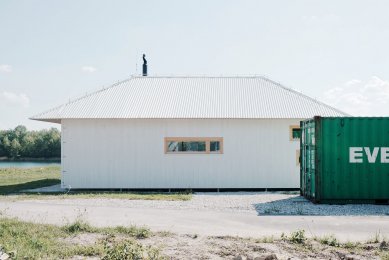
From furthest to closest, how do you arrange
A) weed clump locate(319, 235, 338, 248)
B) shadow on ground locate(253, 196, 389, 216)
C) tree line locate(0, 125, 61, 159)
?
1. tree line locate(0, 125, 61, 159)
2. shadow on ground locate(253, 196, 389, 216)
3. weed clump locate(319, 235, 338, 248)

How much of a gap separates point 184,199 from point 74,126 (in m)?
6.68

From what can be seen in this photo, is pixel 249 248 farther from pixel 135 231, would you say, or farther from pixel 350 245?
pixel 135 231

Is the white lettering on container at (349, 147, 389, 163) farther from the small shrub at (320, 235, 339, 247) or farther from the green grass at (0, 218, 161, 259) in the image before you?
the green grass at (0, 218, 161, 259)

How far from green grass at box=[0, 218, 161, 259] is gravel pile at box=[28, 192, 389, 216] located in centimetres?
463

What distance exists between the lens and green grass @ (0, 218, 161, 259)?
316 inches

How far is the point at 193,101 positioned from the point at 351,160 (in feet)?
27.6

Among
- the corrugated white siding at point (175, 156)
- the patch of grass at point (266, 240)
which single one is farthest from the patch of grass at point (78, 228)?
the corrugated white siding at point (175, 156)

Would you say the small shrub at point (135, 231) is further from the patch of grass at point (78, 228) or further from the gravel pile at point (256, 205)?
the gravel pile at point (256, 205)

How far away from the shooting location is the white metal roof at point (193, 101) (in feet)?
68.5

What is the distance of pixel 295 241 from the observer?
9320 mm

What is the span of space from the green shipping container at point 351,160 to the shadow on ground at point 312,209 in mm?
483

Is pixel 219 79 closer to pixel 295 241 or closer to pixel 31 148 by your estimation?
pixel 295 241

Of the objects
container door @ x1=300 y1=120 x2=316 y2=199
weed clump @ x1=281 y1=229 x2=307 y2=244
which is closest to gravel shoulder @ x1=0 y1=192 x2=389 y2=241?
container door @ x1=300 y1=120 x2=316 y2=199

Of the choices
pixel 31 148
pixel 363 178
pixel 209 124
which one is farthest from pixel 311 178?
pixel 31 148
